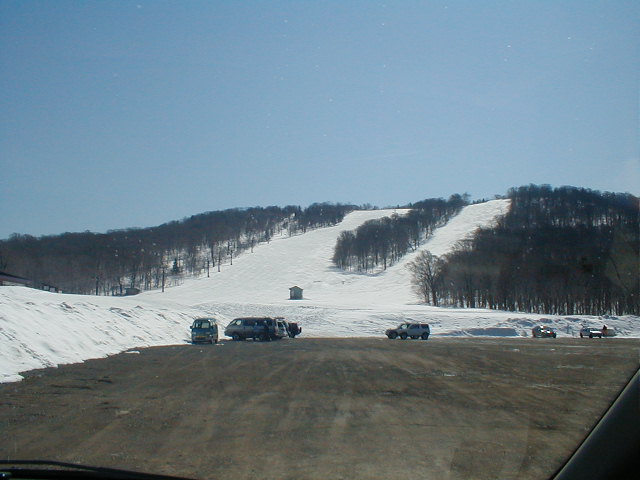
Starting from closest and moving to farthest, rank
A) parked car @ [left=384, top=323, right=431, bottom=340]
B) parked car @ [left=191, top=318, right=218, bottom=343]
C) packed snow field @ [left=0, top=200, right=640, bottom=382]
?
packed snow field @ [left=0, top=200, right=640, bottom=382] → parked car @ [left=191, top=318, right=218, bottom=343] → parked car @ [left=384, top=323, right=431, bottom=340]

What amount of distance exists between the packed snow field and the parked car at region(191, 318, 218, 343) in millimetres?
1892

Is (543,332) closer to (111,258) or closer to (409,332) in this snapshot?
(409,332)

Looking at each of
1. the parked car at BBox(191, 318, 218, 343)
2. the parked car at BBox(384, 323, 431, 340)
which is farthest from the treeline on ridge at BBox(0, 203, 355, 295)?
the parked car at BBox(384, 323, 431, 340)

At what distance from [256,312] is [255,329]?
3108 centimetres

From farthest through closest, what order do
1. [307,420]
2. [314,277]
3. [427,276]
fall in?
[314,277]
[427,276]
[307,420]

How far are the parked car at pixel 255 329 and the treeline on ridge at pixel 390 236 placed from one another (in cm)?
11555

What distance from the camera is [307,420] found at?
1027 cm

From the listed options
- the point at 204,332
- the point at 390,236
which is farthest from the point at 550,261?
the point at 390,236

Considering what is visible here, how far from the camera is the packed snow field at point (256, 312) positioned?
23406mm

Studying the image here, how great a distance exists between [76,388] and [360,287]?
123 meters

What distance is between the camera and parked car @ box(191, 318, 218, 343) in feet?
128

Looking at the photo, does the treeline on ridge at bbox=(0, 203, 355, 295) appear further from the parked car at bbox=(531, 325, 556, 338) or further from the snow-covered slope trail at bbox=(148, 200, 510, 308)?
the parked car at bbox=(531, 325, 556, 338)

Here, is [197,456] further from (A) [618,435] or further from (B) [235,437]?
(A) [618,435]

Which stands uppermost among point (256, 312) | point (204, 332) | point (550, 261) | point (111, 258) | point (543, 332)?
point (111, 258)
